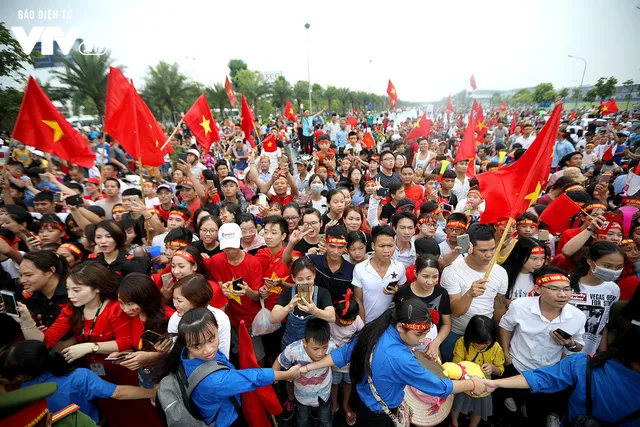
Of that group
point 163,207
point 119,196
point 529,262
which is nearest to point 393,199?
point 529,262

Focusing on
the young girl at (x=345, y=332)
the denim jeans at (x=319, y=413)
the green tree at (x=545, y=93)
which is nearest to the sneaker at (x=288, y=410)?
the denim jeans at (x=319, y=413)

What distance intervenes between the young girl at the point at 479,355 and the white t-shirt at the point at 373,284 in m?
0.79

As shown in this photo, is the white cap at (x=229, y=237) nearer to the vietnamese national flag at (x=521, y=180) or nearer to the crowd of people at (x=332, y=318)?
the crowd of people at (x=332, y=318)

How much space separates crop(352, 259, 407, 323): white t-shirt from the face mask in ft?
6.12

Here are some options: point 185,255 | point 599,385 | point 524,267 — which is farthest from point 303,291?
point 524,267

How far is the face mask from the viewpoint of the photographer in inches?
113

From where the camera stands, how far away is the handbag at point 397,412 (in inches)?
91.7

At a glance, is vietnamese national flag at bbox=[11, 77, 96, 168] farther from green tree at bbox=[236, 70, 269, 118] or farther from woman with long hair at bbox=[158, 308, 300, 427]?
green tree at bbox=[236, 70, 269, 118]

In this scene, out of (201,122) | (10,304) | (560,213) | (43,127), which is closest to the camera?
(10,304)

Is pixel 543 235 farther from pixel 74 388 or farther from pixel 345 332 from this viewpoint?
pixel 74 388

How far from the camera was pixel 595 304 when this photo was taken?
10.00ft

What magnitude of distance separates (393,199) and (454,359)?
3032 mm

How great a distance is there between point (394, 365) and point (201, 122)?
6.34 metres

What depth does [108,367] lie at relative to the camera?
286cm
